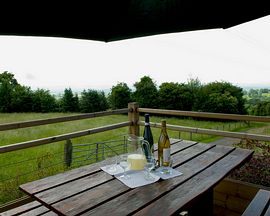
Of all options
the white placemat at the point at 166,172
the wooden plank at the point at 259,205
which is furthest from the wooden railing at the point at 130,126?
the white placemat at the point at 166,172

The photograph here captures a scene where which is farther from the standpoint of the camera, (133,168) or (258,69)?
(258,69)

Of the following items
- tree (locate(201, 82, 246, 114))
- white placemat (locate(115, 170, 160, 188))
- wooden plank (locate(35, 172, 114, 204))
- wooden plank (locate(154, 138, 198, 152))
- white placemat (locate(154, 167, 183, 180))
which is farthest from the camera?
tree (locate(201, 82, 246, 114))

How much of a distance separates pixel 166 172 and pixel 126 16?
875 mm

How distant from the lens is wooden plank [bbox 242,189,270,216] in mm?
1516

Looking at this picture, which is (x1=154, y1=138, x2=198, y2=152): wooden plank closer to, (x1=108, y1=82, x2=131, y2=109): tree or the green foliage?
the green foliage

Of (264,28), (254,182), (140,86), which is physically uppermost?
(264,28)

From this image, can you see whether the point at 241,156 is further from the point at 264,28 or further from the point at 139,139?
the point at 264,28

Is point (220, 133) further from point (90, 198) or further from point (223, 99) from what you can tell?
point (90, 198)

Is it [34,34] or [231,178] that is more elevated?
[34,34]

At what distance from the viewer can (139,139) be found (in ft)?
4.85

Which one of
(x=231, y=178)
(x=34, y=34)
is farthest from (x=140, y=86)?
(x=34, y=34)

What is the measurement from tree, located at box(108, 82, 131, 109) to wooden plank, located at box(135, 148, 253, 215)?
392 cm

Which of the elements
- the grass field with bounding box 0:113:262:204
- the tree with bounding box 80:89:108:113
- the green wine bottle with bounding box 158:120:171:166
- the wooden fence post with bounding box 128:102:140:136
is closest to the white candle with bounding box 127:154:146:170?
the green wine bottle with bounding box 158:120:171:166

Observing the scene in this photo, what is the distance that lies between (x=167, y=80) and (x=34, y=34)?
4266 millimetres
